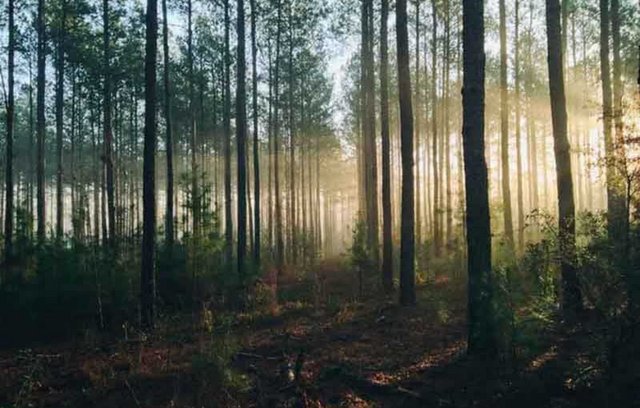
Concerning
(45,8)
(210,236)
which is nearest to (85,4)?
(45,8)

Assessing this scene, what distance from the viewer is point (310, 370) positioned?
7410 millimetres

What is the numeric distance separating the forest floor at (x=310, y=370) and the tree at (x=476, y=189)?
56 centimetres

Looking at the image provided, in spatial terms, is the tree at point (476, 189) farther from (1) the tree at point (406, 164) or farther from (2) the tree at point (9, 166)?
(2) the tree at point (9, 166)

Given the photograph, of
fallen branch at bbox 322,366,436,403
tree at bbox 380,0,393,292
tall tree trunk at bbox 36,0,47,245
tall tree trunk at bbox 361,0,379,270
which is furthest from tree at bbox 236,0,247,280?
fallen branch at bbox 322,366,436,403

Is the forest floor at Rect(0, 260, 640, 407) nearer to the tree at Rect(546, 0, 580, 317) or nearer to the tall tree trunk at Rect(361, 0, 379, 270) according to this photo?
the tree at Rect(546, 0, 580, 317)

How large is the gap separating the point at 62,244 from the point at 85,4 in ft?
35.5

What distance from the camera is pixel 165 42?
18.0 m

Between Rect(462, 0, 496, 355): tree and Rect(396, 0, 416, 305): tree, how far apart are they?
4018mm

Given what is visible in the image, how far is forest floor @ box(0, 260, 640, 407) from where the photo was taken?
5.96 m

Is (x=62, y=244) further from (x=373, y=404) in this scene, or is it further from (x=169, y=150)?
(x=373, y=404)

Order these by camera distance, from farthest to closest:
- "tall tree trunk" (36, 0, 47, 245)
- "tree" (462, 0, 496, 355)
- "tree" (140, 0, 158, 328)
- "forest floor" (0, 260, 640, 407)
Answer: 1. "tall tree trunk" (36, 0, 47, 245)
2. "tree" (140, 0, 158, 328)
3. "tree" (462, 0, 496, 355)
4. "forest floor" (0, 260, 640, 407)

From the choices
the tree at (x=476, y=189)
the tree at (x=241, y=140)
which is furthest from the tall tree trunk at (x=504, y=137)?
the tree at (x=476, y=189)

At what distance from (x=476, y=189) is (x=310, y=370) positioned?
4.05 metres

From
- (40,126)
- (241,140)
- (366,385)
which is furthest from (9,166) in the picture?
(366,385)
